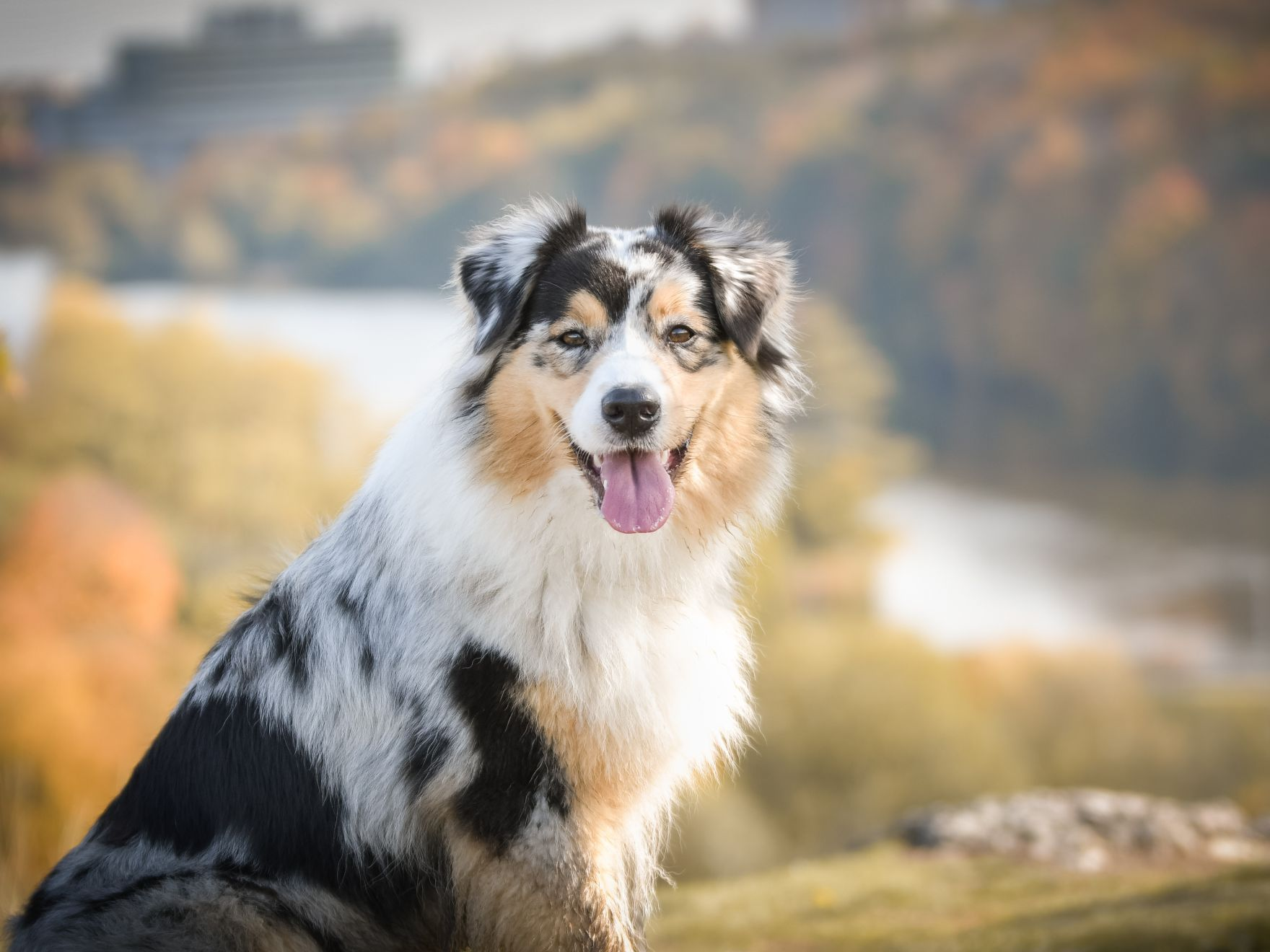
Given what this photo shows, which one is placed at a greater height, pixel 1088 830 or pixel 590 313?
pixel 590 313

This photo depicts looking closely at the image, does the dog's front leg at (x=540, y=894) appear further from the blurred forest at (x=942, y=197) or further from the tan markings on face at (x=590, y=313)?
the blurred forest at (x=942, y=197)

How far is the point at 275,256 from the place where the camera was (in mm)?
16375

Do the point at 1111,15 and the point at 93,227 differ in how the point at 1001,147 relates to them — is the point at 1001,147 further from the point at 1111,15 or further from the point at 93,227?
the point at 93,227

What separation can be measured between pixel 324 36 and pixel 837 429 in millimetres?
9239

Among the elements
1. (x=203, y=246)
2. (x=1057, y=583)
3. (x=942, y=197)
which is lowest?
(x=1057, y=583)

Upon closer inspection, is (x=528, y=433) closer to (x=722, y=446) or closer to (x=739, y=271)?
(x=722, y=446)

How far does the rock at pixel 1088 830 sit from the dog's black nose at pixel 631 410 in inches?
216

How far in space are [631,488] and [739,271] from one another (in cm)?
78

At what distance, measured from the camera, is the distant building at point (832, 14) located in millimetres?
15695

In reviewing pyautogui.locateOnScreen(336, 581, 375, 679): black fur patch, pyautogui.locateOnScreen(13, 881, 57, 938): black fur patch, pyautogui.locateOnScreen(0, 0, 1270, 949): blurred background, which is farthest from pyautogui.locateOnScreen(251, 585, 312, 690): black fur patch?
pyautogui.locateOnScreen(0, 0, 1270, 949): blurred background

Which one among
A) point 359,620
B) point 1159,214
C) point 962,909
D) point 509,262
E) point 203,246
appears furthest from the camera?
point 203,246

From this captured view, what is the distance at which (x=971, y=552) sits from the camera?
1516 centimetres

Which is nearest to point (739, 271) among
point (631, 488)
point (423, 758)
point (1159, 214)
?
point (631, 488)

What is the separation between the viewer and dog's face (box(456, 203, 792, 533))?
2.93 metres
